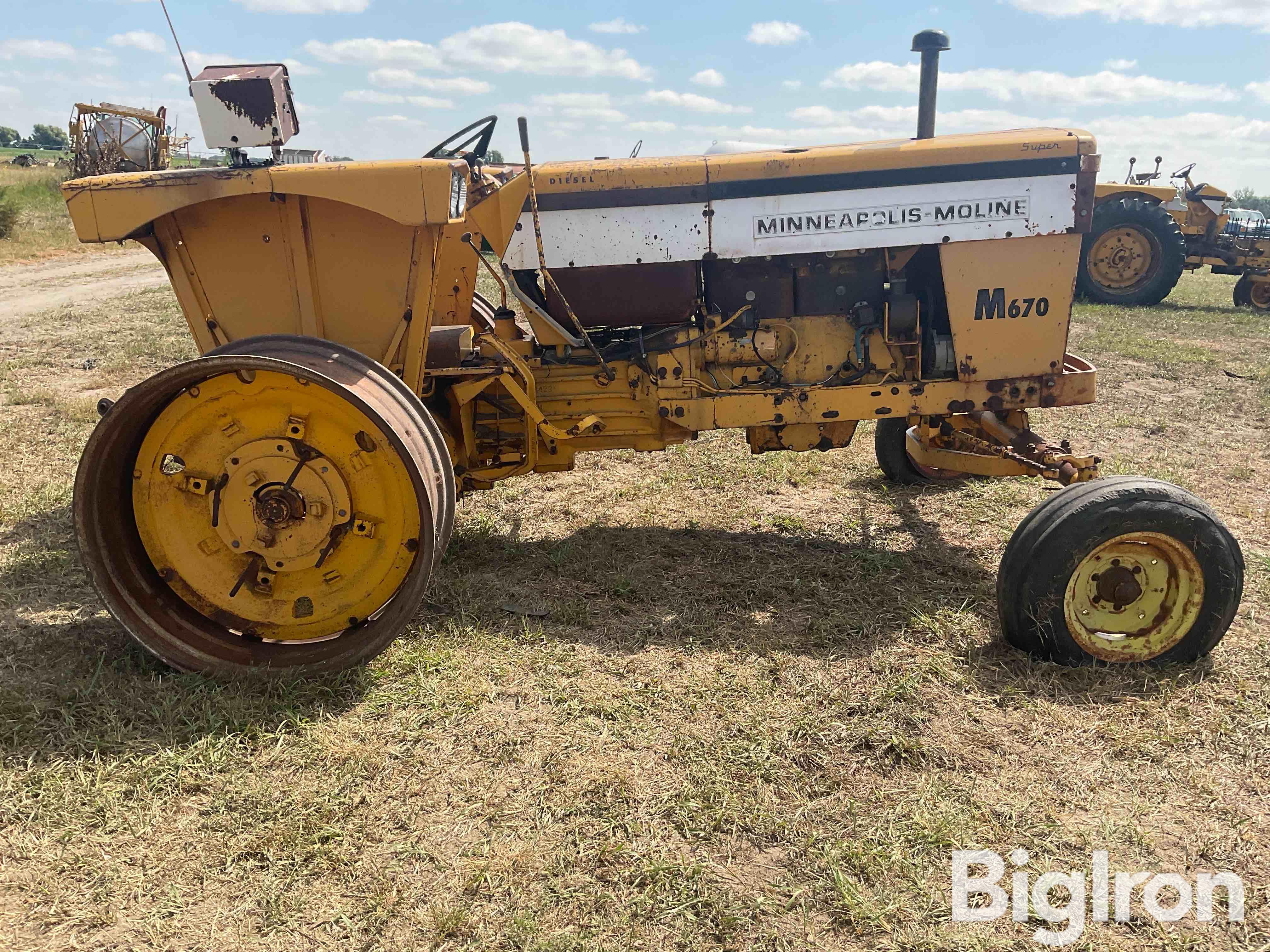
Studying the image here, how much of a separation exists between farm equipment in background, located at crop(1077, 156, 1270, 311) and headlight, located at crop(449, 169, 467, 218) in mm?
10608

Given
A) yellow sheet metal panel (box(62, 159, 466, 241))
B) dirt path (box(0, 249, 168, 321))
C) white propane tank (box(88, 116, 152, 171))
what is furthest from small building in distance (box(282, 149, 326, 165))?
white propane tank (box(88, 116, 152, 171))

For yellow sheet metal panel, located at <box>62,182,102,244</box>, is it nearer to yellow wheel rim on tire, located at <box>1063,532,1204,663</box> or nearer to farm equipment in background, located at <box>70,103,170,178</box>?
yellow wheel rim on tire, located at <box>1063,532,1204,663</box>

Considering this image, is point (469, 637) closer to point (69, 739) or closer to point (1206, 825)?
point (69, 739)

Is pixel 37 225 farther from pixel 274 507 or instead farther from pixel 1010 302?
pixel 1010 302

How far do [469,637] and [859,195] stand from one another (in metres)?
2.31

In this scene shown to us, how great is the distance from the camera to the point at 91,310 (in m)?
11.1

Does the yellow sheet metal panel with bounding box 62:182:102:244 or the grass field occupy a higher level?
the yellow sheet metal panel with bounding box 62:182:102:244

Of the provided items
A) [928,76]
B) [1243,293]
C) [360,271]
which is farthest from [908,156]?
[1243,293]

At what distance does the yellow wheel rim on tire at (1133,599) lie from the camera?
2998mm

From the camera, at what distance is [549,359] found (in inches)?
154

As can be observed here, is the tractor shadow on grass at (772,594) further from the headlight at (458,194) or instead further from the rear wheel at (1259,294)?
the rear wheel at (1259,294)

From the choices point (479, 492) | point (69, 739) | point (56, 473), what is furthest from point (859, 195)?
point (56, 473)

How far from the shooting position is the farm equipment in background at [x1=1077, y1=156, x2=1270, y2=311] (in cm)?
1199

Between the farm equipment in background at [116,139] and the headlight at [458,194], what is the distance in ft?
65.5
